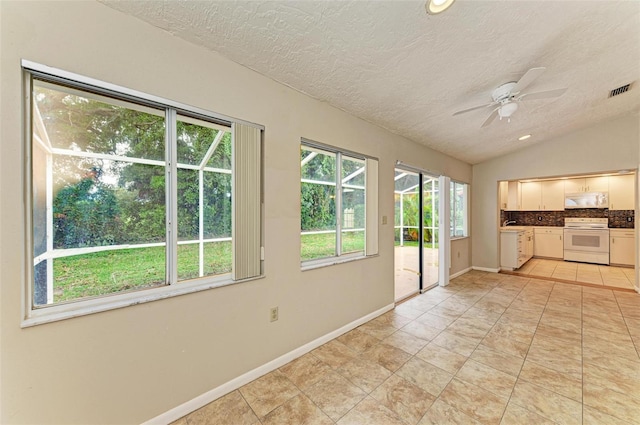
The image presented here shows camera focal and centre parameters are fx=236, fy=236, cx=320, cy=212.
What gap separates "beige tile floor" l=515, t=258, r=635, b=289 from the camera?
4557 mm

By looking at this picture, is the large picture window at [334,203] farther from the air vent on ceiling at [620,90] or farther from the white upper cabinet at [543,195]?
the white upper cabinet at [543,195]

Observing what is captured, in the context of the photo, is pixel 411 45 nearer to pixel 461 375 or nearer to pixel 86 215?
pixel 86 215

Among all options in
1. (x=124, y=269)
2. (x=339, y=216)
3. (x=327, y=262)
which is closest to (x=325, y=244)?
(x=327, y=262)

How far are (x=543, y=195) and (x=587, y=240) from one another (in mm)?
1436

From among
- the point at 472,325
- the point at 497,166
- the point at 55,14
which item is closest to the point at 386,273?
the point at 472,325

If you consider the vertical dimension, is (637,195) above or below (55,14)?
below

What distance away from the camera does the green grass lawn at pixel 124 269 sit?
1.36 meters

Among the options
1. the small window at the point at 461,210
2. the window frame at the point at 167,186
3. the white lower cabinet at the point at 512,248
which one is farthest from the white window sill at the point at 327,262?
the white lower cabinet at the point at 512,248

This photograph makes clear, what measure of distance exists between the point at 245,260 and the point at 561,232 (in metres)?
8.35

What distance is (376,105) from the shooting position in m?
2.61

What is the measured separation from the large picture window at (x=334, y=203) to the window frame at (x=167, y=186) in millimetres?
622

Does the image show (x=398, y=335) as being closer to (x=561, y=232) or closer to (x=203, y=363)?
(x=203, y=363)

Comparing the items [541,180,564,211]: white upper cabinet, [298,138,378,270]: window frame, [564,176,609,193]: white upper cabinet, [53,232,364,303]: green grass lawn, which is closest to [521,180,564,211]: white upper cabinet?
[541,180,564,211]: white upper cabinet

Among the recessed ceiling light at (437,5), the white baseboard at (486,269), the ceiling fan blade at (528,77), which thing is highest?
the recessed ceiling light at (437,5)
